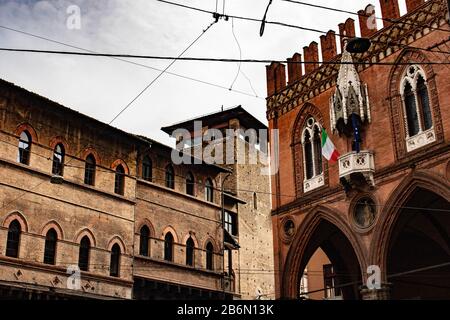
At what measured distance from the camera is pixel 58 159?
882 inches

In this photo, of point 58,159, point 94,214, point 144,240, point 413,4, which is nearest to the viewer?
point 413,4

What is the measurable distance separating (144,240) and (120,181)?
101 inches

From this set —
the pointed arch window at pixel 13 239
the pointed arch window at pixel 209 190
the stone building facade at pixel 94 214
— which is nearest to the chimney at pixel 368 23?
the stone building facade at pixel 94 214

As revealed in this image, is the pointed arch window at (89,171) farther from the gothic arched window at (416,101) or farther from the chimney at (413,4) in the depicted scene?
the chimney at (413,4)

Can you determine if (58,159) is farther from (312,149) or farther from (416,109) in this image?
(416,109)

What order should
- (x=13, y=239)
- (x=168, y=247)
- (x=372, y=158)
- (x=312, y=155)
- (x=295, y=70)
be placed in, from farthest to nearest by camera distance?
1. (x=168, y=247)
2. (x=295, y=70)
3. (x=312, y=155)
4. (x=13, y=239)
5. (x=372, y=158)

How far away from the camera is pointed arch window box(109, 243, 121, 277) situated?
23344mm

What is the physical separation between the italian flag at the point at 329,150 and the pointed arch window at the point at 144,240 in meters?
8.41

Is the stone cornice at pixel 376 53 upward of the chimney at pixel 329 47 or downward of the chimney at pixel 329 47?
downward

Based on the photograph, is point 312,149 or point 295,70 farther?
point 295,70

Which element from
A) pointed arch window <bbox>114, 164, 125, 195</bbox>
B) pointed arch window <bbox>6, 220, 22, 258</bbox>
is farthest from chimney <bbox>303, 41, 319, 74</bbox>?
pointed arch window <bbox>6, 220, 22, 258</bbox>

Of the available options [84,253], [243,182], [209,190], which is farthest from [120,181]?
[243,182]

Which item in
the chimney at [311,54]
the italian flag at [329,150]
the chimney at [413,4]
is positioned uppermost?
the chimney at [311,54]

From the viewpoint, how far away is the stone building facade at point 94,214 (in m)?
20.5
